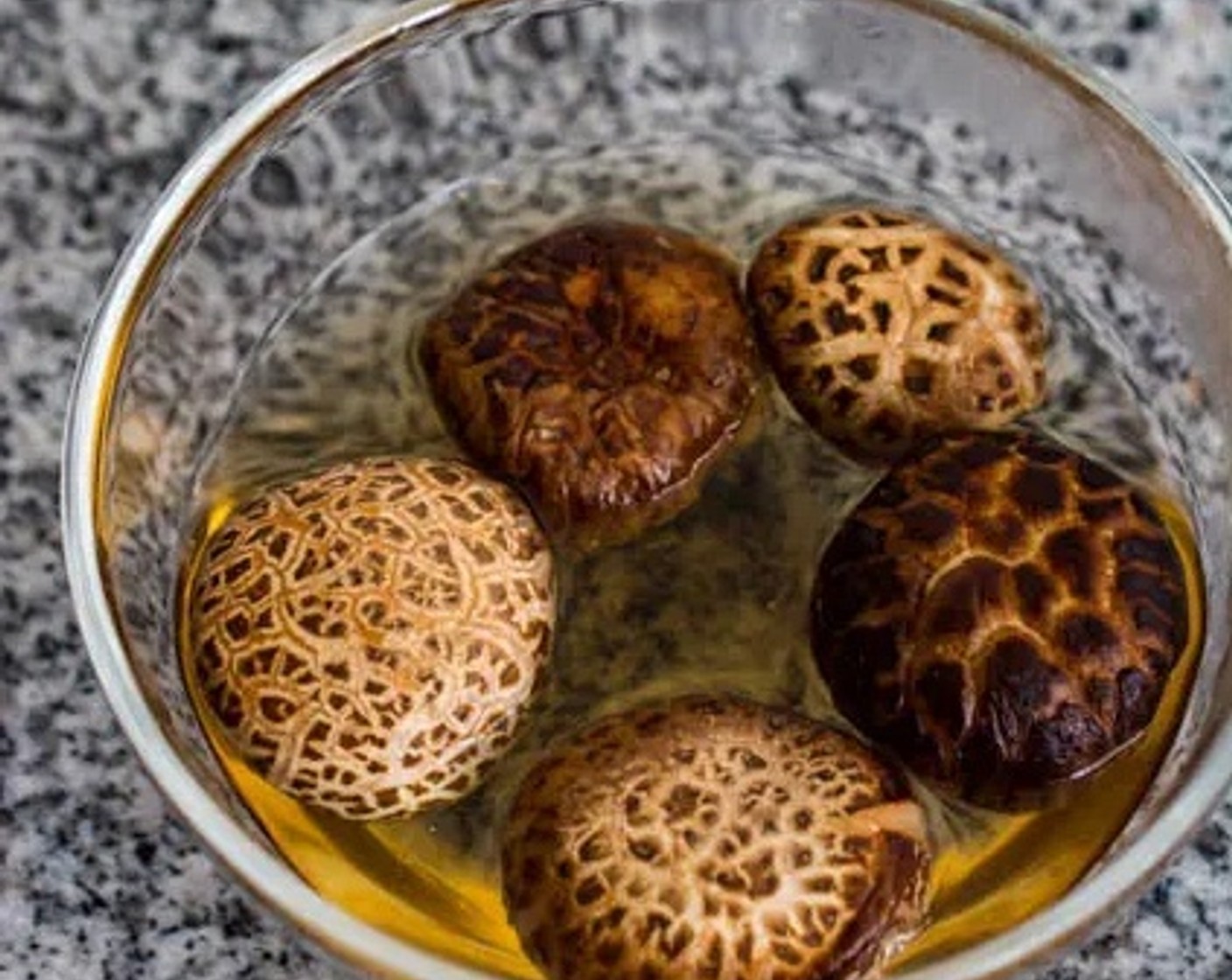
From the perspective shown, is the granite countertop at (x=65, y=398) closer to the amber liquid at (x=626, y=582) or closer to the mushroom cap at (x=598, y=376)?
the amber liquid at (x=626, y=582)

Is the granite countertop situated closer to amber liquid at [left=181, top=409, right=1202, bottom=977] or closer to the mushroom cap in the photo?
amber liquid at [left=181, top=409, right=1202, bottom=977]

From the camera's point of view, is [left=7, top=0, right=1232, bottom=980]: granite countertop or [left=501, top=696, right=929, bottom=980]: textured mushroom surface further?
[left=7, top=0, right=1232, bottom=980]: granite countertop

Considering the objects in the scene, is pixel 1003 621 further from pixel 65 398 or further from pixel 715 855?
pixel 65 398

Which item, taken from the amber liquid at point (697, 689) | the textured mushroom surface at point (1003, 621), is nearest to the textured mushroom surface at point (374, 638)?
the amber liquid at point (697, 689)

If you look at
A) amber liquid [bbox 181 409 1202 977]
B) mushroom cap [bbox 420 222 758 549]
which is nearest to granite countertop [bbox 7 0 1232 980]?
amber liquid [bbox 181 409 1202 977]

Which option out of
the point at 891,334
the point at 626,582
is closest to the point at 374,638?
the point at 626,582
